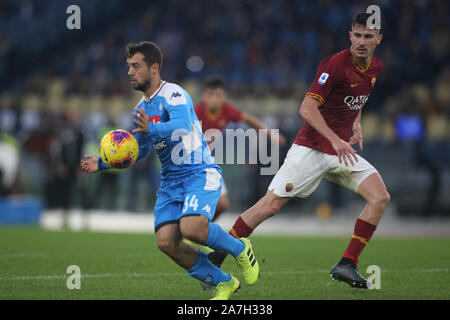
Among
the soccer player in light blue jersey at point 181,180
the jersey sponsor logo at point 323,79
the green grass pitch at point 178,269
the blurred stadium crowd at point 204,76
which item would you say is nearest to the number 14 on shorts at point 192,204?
the soccer player in light blue jersey at point 181,180

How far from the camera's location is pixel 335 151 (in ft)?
21.3

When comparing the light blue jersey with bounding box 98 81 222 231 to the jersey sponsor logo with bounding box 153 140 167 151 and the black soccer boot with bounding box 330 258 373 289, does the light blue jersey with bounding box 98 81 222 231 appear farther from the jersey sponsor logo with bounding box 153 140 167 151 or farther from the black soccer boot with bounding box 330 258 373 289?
the black soccer boot with bounding box 330 258 373 289

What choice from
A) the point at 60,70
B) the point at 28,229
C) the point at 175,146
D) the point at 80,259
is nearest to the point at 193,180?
the point at 175,146

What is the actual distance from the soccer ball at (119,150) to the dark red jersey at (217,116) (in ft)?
12.8

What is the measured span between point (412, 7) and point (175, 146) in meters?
18.6

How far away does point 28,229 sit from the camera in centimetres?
1374

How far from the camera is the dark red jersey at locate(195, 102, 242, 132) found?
9.72 m

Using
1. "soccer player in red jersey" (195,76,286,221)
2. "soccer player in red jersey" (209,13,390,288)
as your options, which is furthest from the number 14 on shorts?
"soccer player in red jersey" (195,76,286,221)

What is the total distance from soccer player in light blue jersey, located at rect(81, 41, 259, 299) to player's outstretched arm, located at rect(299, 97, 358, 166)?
97 cm

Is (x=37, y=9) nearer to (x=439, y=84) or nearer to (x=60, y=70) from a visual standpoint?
(x=60, y=70)

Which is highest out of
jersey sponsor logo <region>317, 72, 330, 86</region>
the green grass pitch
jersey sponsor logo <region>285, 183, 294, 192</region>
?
jersey sponsor logo <region>317, 72, 330, 86</region>

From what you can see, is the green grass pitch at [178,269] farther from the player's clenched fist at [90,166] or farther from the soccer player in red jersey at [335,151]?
the player's clenched fist at [90,166]

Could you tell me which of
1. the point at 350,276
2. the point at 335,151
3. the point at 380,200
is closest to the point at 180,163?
the point at 335,151

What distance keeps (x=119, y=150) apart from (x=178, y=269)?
7.56ft
